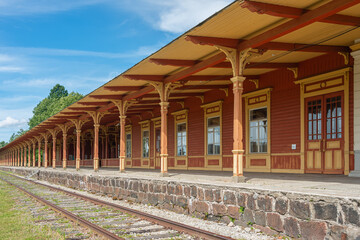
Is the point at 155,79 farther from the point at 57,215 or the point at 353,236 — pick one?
the point at 353,236

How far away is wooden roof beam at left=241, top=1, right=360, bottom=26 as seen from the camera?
22.4 ft

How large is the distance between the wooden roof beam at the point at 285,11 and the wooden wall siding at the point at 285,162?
4.90 m

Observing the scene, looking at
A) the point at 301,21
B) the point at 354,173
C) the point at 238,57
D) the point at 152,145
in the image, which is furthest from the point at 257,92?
the point at 152,145

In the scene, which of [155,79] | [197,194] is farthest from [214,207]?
[155,79]

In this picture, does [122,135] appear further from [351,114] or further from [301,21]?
[301,21]

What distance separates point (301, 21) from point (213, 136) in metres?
9.26

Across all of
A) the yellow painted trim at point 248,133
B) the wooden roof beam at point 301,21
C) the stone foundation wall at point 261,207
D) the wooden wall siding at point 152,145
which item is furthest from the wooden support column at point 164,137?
the wooden wall siding at point 152,145

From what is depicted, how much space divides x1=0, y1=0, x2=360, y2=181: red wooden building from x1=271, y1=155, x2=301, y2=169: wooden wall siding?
0.03 metres

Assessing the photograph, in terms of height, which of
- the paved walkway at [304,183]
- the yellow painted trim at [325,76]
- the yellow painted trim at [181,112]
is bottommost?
the paved walkway at [304,183]

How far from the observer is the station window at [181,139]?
61.6 feet

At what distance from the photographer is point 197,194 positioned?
344 inches

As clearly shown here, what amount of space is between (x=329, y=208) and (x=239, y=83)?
4.23m

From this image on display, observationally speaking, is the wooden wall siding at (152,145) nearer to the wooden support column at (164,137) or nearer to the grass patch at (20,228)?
the wooden support column at (164,137)

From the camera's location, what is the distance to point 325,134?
11.0 metres
